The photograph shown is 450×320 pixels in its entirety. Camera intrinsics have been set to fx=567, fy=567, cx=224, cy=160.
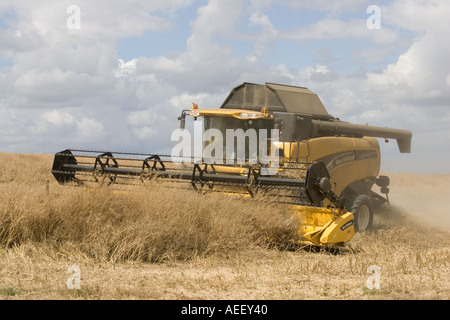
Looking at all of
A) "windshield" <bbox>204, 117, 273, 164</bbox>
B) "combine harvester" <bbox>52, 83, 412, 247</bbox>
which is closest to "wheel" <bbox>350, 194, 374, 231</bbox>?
"combine harvester" <bbox>52, 83, 412, 247</bbox>

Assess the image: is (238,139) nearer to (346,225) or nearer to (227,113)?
(227,113)

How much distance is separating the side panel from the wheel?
45cm

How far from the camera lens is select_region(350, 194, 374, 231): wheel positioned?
35.9ft

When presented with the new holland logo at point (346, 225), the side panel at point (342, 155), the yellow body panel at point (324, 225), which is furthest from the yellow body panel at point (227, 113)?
the new holland logo at point (346, 225)

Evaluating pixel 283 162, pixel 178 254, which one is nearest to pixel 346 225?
pixel 283 162

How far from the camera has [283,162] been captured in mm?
9516

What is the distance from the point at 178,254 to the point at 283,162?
2.90 metres

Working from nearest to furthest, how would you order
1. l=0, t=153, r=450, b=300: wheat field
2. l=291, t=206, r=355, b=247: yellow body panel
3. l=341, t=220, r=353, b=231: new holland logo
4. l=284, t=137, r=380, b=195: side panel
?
l=0, t=153, r=450, b=300: wheat field, l=291, t=206, r=355, b=247: yellow body panel, l=341, t=220, r=353, b=231: new holland logo, l=284, t=137, r=380, b=195: side panel

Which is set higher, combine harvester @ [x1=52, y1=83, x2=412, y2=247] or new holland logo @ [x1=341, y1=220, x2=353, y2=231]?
combine harvester @ [x1=52, y1=83, x2=412, y2=247]

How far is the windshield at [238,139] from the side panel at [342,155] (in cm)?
60

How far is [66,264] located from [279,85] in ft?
22.6

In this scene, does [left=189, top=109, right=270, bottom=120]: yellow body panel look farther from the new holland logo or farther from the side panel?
the new holland logo

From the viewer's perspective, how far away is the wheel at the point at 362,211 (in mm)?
10945
